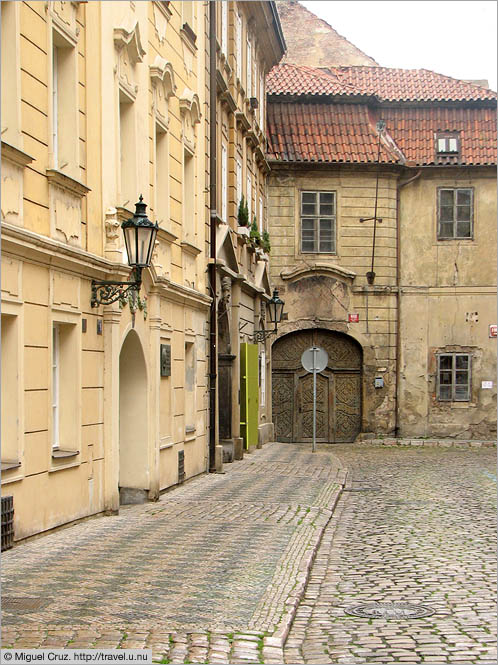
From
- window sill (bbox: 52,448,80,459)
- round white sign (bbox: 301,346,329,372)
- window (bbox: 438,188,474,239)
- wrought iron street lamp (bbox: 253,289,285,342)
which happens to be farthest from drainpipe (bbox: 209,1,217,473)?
window (bbox: 438,188,474,239)

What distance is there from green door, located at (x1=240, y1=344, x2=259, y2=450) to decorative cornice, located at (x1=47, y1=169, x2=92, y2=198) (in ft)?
39.4

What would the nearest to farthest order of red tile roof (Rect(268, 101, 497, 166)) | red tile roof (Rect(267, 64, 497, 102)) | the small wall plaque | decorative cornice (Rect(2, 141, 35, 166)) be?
decorative cornice (Rect(2, 141, 35, 166))
the small wall plaque
red tile roof (Rect(268, 101, 497, 166))
red tile roof (Rect(267, 64, 497, 102))

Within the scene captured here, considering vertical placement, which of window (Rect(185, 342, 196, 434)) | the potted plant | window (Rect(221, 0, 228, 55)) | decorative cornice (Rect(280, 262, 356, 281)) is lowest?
window (Rect(185, 342, 196, 434))

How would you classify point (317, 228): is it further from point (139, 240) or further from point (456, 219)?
point (139, 240)

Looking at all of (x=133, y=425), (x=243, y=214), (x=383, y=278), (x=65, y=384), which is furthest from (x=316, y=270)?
(x=65, y=384)

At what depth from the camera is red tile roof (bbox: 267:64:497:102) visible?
1278 inches

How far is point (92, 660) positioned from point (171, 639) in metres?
1.05

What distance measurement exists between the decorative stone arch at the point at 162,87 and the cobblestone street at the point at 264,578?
5474 mm

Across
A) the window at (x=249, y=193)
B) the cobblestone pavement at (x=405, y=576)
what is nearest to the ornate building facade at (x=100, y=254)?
the cobblestone pavement at (x=405, y=576)

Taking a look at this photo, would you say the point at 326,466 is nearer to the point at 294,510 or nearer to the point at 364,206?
the point at 294,510

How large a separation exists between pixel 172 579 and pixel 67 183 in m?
4.52

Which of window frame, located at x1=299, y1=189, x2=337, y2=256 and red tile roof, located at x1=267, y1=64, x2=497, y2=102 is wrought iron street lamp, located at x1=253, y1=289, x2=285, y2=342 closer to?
window frame, located at x1=299, y1=189, x2=337, y2=256

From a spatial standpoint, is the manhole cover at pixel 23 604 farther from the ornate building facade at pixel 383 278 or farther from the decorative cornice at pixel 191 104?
the ornate building facade at pixel 383 278

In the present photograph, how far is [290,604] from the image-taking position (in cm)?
790
